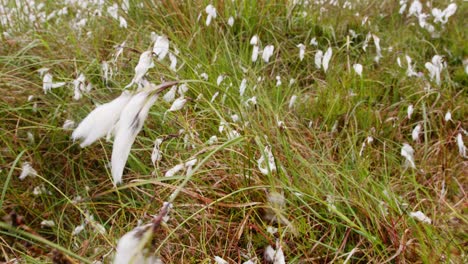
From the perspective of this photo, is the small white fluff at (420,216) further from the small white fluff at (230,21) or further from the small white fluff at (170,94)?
the small white fluff at (230,21)

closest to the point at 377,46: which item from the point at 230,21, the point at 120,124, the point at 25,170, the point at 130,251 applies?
the point at 230,21

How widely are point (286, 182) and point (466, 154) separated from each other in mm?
913

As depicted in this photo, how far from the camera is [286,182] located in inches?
63.7

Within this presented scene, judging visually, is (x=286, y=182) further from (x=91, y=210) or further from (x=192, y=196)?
(x=91, y=210)

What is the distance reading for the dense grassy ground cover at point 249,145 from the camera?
1.49 meters

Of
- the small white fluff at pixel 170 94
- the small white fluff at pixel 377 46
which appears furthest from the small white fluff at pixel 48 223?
the small white fluff at pixel 377 46

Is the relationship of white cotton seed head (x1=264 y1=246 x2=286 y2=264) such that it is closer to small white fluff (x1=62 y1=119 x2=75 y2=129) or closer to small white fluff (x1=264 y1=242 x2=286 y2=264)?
small white fluff (x1=264 y1=242 x2=286 y2=264)

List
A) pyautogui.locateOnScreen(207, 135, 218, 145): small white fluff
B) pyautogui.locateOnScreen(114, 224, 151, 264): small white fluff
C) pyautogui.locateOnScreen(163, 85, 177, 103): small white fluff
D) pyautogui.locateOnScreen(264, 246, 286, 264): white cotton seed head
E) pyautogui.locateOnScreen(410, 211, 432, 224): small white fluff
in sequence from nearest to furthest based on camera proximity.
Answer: pyautogui.locateOnScreen(114, 224, 151, 264): small white fluff, pyautogui.locateOnScreen(264, 246, 286, 264): white cotton seed head, pyautogui.locateOnScreen(410, 211, 432, 224): small white fluff, pyautogui.locateOnScreen(207, 135, 218, 145): small white fluff, pyautogui.locateOnScreen(163, 85, 177, 103): small white fluff

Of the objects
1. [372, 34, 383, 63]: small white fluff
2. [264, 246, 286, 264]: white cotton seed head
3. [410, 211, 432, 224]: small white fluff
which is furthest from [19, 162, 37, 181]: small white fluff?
[372, 34, 383, 63]: small white fluff

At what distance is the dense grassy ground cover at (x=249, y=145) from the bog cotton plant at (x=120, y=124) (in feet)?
0.42

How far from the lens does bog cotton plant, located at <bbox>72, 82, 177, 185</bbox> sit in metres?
0.72

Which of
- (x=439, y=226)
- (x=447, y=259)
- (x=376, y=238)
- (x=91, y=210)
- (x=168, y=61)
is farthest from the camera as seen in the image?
(x=168, y=61)

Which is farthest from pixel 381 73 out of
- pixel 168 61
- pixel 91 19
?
pixel 91 19

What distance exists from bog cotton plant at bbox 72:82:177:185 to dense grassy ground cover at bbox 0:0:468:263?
0.13m
